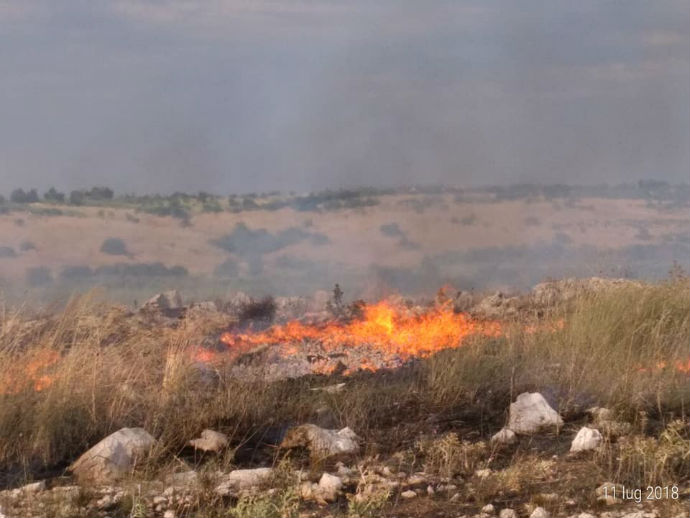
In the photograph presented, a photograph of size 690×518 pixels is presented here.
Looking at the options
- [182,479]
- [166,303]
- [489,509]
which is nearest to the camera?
[489,509]

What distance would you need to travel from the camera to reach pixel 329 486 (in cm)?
506

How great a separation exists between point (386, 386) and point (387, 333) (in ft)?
6.86

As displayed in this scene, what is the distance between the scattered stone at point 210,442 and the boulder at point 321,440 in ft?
1.22

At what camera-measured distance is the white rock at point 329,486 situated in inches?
197

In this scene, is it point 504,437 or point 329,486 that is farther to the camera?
point 504,437

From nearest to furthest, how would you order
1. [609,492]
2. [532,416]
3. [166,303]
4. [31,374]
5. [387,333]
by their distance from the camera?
1. [609,492]
2. [532,416]
3. [31,374]
4. [387,333]
5. [166,303]

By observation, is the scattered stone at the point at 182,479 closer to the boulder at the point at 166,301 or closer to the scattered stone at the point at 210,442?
the scattered stone at the point at 210,442

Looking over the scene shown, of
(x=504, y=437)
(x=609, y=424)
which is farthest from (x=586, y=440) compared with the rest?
(x=504, y=437)

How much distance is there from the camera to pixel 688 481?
16.7 feet

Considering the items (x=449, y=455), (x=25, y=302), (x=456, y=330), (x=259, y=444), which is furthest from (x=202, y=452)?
(x=456, y=330)

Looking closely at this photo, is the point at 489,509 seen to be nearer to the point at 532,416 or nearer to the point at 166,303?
the point at 532,416

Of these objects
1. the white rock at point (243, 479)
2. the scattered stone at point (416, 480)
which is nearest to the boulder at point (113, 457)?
the white rock at point (243, 479)

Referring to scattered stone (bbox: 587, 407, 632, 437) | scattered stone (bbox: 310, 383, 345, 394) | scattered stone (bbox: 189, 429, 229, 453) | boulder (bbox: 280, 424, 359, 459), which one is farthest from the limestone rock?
scattered stone (bbox: 587, 407, 632, 437)

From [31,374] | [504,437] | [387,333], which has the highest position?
[31,374]
